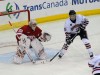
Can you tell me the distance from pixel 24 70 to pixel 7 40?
2083 millimetres

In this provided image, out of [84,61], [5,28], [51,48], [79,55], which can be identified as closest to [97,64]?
[84,61]

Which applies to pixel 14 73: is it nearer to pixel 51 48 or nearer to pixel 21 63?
pixel 21 63

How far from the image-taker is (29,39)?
5438 mm

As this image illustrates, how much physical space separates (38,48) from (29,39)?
22cm

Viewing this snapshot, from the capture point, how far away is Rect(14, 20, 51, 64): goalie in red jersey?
538 centimetres

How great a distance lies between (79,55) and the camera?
232 inches

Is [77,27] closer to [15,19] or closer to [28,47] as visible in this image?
[28,47]

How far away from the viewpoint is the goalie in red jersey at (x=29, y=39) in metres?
5.38

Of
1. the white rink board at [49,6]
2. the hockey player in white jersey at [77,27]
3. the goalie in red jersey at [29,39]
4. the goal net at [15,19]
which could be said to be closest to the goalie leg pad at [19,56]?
the goalie in red jersey at [29,39]

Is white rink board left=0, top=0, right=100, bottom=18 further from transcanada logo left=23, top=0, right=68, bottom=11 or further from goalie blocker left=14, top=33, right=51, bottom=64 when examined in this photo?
goalie blocker left=14, top=33, right=51, bottom=64

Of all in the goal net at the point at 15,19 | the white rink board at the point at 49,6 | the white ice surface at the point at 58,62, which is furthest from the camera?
the white rink board at the point at 49,6

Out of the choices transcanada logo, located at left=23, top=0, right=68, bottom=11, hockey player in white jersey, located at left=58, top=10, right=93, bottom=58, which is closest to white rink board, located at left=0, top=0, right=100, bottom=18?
transcanada logo, located at left=23, top=0, right=68, bottom=11

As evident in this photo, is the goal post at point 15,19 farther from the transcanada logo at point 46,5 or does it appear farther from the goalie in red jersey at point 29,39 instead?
the goalie in red jersey at point 29,39

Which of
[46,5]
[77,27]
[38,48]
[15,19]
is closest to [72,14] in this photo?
[77,27]
